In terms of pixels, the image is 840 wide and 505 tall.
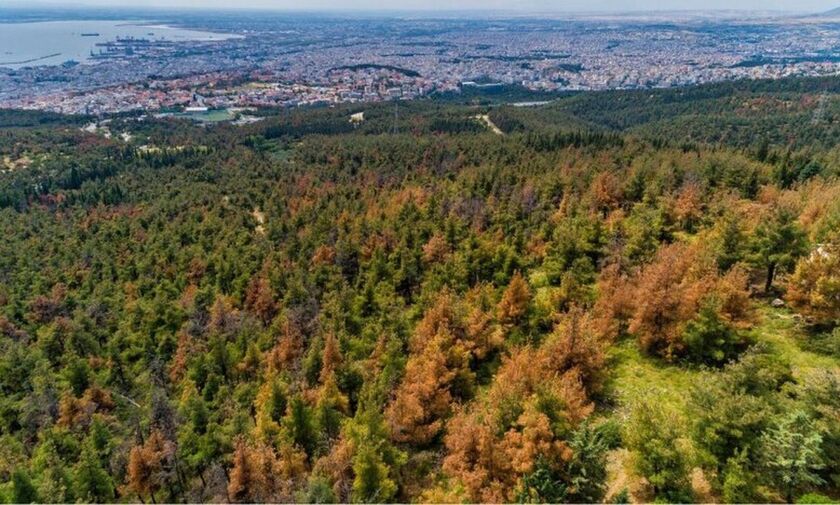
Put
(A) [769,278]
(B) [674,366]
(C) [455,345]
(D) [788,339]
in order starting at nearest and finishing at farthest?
(D) [788,339]
(B) [674,366]
(C) [455,345]
(A) [769,278]

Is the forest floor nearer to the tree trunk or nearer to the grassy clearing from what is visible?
the grassy clearing

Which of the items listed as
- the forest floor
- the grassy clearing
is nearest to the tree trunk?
the forest floor

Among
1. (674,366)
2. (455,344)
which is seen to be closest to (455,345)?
(455,344)

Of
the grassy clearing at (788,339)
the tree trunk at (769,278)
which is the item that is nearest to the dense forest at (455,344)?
the grassy clearing at (788,339)

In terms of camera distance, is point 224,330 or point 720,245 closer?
point 720,245

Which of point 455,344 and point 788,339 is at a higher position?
point 788,339

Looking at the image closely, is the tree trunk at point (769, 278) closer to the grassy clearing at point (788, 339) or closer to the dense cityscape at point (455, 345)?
the dense cityscape at point (455, 345)

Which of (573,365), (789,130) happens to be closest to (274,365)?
(573,365)

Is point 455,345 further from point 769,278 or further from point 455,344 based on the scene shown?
point 769,278

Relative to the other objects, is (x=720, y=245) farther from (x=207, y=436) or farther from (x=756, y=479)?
(x=207, y=436)
